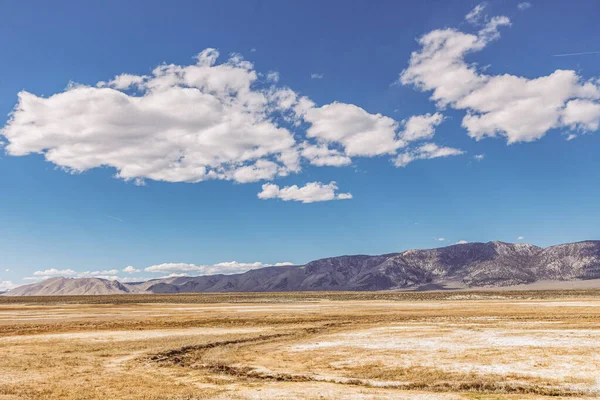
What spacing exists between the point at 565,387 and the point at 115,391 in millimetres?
17894

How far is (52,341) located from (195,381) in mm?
20801

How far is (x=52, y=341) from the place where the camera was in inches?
1393

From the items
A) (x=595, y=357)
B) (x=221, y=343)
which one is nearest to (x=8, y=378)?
(x=221, y=343)

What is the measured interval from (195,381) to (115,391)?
11.5ft

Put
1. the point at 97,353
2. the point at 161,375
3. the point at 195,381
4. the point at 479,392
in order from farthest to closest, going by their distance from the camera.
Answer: the point at 97,353 < the point at 161,375 < the point at 195,381 < the point at 479,392

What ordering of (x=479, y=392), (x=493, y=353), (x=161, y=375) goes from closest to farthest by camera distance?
(x=479, y=392) → (x=161, y=375) → (x=493, y=353)

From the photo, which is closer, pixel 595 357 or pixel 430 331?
pixel 595 357

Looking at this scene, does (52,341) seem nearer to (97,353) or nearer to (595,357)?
(97,353)

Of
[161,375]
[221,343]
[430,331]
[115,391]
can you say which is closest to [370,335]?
[430,331]

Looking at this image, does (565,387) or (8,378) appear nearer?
(565,387)

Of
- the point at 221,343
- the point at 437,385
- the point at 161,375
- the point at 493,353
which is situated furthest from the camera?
the point at 221,343

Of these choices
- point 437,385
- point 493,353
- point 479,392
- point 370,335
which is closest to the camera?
point 479,392

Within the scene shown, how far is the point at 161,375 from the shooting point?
2216 cm

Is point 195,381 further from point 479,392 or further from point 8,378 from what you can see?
point 479,392
